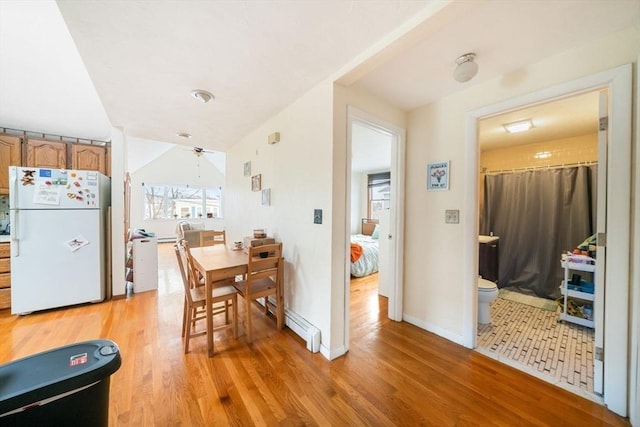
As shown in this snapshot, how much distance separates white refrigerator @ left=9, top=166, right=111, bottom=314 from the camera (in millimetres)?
2535

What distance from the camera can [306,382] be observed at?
1634 mm

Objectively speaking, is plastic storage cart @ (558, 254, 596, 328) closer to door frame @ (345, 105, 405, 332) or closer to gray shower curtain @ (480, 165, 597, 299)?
gray shower curtain @ (480, 165, 597, 299)

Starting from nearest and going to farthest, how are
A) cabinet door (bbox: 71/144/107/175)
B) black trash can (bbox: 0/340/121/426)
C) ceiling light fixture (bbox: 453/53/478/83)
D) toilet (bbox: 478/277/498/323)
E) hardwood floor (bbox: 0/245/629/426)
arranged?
black trash can (bbox: 0/340/121/426)
hardwood floor (bbox: 0/245/629/426)
ceiling light fixture (bbox: 453/53/478/83)
toilet (bbox: 478/277/498/323)
cabinet door (bbox: 71/144/107/175)

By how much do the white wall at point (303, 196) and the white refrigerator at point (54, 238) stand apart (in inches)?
80.4

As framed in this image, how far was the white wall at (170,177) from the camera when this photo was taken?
7.23 metres

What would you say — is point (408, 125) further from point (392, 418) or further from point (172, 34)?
point (392, 418)

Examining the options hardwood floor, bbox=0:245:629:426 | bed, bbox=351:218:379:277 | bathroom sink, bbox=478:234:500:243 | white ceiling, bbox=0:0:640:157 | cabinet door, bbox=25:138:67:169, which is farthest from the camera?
bed, bbox=351:218:379:277

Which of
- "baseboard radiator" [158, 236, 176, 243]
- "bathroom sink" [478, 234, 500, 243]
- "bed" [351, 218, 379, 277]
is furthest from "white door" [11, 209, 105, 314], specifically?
"bathroom sink" [478, 234, 500, 243]

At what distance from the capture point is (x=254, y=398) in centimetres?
150

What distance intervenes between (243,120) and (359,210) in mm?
4734

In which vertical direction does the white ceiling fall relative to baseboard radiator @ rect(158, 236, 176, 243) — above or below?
above

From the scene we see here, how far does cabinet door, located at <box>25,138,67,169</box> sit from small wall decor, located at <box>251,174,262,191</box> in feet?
8.64

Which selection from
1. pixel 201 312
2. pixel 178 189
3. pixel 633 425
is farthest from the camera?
pixel 178 189

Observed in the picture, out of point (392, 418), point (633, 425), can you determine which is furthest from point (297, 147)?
point (633, 425)
